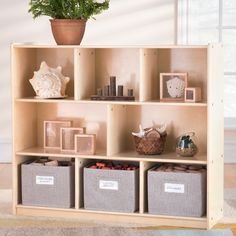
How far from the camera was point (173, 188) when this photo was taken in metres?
3.62

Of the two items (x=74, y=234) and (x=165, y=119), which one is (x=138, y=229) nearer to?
(x=74, y=234)

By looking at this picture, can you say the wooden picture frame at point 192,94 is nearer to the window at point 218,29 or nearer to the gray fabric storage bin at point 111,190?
the gray fabric storage bin at point 111,190

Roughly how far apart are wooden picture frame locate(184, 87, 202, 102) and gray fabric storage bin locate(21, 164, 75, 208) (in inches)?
30.2

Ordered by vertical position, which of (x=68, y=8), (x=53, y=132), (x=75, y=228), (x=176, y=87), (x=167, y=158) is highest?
(x=68, y=8)

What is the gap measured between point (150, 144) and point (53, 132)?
610 millimetres

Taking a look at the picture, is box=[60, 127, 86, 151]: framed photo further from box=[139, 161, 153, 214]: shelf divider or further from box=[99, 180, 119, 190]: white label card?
box=[139, 161, 153, 214]: shelf divider

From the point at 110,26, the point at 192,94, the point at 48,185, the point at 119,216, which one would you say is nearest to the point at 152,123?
the point at 192,94

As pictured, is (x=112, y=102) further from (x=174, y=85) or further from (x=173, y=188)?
(x=173, y=188)

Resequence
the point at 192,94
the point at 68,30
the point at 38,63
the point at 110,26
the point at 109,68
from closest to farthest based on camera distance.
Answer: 1. the point at 192,94
2. the point at 68,30
3. the point at 109,68
4. the point at 38,63
5. the point at 110,26

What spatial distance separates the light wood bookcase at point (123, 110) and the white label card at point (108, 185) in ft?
0.43

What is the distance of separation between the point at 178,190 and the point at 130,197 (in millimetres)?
269

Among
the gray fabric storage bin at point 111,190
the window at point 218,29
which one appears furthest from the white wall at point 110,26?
the gray fabric storage bin at point 111,190

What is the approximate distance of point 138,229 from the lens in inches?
140

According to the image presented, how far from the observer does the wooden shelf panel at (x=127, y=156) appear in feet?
11.8
